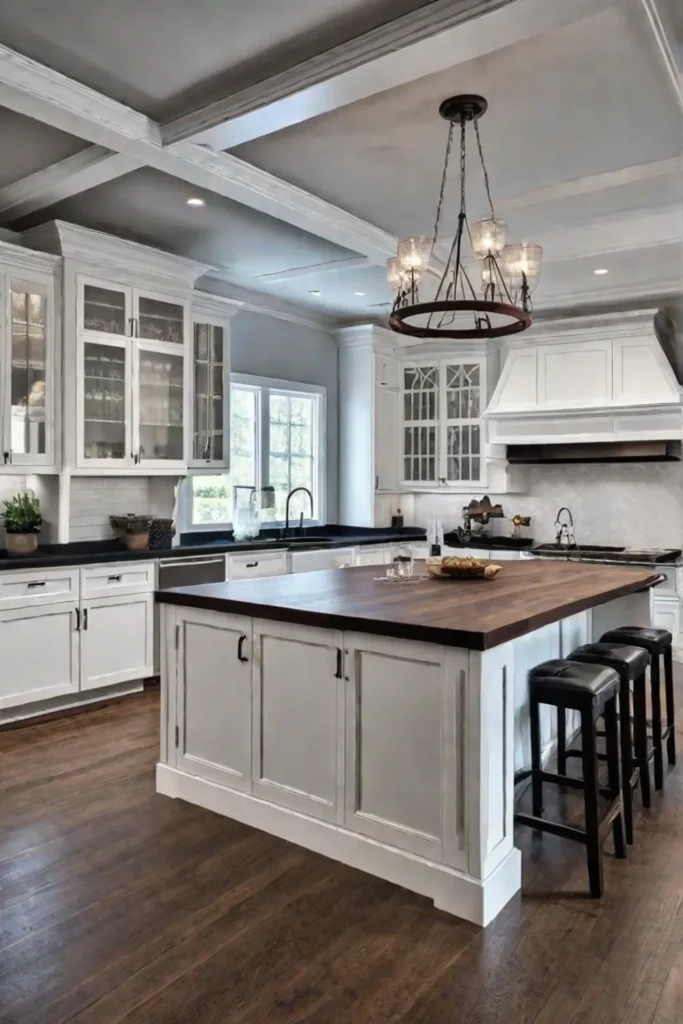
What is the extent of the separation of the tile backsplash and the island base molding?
2.26 m

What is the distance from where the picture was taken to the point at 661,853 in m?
2.74

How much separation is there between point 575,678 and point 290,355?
4711 mm

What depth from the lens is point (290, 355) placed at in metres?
6.74

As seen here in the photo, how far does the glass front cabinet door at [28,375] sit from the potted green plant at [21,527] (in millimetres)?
290

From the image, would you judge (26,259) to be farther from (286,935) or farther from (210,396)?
(286,935)

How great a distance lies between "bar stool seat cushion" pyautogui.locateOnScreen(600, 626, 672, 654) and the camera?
3.46 metres

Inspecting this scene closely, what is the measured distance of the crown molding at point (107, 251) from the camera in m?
4.52

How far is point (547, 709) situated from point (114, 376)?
3303 millimetres

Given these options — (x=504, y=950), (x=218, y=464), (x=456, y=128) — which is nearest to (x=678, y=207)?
(x=456, y=128)

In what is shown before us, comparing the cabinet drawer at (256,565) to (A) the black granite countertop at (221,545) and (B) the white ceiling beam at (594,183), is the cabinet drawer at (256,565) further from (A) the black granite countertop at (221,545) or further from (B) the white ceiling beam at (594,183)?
(B) the white ceiling beam at (594,183)

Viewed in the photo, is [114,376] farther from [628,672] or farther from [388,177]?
[628,672]

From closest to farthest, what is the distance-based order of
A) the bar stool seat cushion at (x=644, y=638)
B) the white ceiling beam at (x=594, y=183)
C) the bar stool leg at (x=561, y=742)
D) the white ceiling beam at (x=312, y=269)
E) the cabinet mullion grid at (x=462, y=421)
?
the bar stool leg at (x=561, y=742) → the bar stool seat cushion at (x=644, y=638) → the white ceiling beam at (x=594, y=183) → the white ceiling beam at (x=312, y=269) → the cabinet mullion grid at (x=462, y=421)

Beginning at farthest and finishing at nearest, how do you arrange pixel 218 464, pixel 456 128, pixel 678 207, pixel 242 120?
1. pixel 218 464
2. pixel 678 207
3. pixel 456 128
4. pixel 242 120

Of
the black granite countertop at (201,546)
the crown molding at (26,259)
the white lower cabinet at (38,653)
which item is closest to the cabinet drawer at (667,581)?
the black granite countertop at (201,546)
